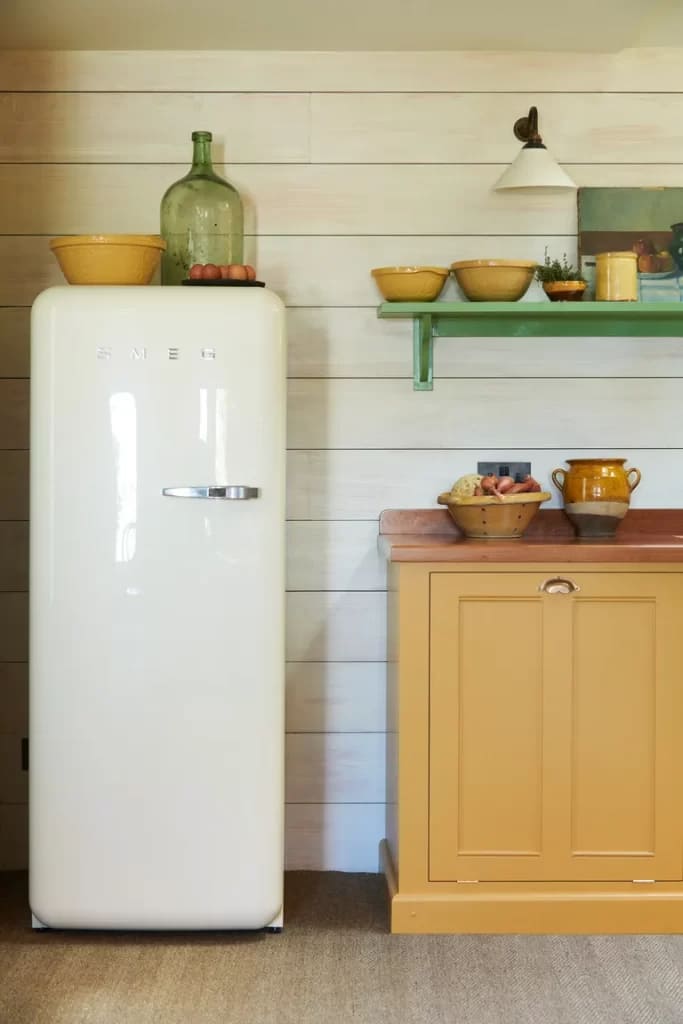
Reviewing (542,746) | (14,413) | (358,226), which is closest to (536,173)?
(358,226)

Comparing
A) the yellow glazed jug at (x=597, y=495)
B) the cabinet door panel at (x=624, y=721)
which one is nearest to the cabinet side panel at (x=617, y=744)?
the cabinet door panel at (x=624, y=721)

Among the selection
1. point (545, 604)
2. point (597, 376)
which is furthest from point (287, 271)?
point (545, 604)

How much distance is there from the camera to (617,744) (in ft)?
9.66

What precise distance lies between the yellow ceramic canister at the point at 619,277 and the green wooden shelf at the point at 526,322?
1.8 inches

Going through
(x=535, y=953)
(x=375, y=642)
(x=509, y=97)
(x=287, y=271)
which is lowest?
(x=535, y=953)

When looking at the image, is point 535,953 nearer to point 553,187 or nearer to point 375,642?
point 375,642

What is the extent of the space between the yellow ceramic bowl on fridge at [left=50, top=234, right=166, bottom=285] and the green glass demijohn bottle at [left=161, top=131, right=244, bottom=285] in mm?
163

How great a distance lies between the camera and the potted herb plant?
3.19 m

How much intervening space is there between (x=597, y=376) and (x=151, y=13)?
144cm

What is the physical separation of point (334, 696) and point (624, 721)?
2.69ft

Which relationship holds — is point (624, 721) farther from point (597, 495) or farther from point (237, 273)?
point (237, 273)

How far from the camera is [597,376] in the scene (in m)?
3.37

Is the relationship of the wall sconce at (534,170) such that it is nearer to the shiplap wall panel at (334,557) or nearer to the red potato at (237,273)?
the red potato at (237,273)

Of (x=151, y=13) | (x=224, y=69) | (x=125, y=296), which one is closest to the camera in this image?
(x=125, y=296)
